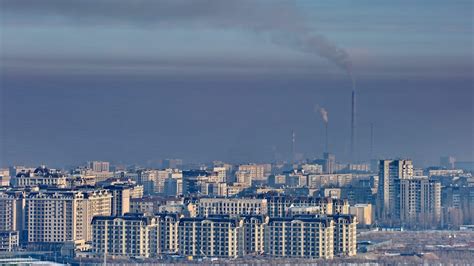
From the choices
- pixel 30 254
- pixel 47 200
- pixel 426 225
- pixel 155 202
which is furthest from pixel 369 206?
pixel 30 254

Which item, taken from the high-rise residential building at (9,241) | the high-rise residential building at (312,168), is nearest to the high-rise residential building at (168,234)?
the high-rise residential building at (9,241)

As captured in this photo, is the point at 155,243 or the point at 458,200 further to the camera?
the point at 458,200

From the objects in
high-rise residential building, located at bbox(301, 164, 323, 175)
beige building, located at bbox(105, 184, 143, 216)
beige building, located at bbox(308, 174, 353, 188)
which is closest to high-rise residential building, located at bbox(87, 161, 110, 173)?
high-rise residential building, located at bbox(301, 164, 323, 175)

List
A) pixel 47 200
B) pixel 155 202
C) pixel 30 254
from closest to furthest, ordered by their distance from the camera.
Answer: pixel 30 254 < pixel 47 200 < pixel 155 202

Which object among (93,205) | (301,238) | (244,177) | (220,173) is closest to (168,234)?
(301,238)

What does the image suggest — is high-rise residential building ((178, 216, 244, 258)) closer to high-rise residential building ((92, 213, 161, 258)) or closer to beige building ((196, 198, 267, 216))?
high-rise residential building ((92, 213, 161, 258))

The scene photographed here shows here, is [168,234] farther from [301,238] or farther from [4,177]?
[4,177]

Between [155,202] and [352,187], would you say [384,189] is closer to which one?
[352,187]
